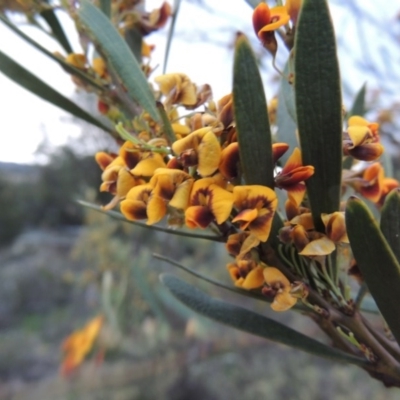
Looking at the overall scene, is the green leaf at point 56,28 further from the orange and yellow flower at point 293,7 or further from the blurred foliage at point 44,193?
the blurred foliage at point 44,193

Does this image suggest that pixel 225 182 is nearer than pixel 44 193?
Yes

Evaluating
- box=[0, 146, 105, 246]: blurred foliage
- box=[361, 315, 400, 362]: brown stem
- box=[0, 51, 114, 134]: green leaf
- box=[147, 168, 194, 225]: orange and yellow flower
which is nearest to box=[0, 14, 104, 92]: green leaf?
box=[0, 51, 114, 134]: green leaf

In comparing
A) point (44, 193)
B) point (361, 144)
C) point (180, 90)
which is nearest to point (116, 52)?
point (180, 90)

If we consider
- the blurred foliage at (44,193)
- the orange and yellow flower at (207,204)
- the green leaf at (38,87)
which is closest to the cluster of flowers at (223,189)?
the orange and yellow flower at (207,204)

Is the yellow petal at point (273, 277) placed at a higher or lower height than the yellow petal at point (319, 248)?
lower

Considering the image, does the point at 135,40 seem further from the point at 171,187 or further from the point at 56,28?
the point at 171,187

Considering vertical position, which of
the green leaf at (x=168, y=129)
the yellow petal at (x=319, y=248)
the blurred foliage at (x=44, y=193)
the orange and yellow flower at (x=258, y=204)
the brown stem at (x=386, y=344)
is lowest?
the blurred foliage at (x=44, y=193)

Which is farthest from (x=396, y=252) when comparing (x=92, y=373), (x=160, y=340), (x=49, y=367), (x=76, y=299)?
(x=76, y=299)
